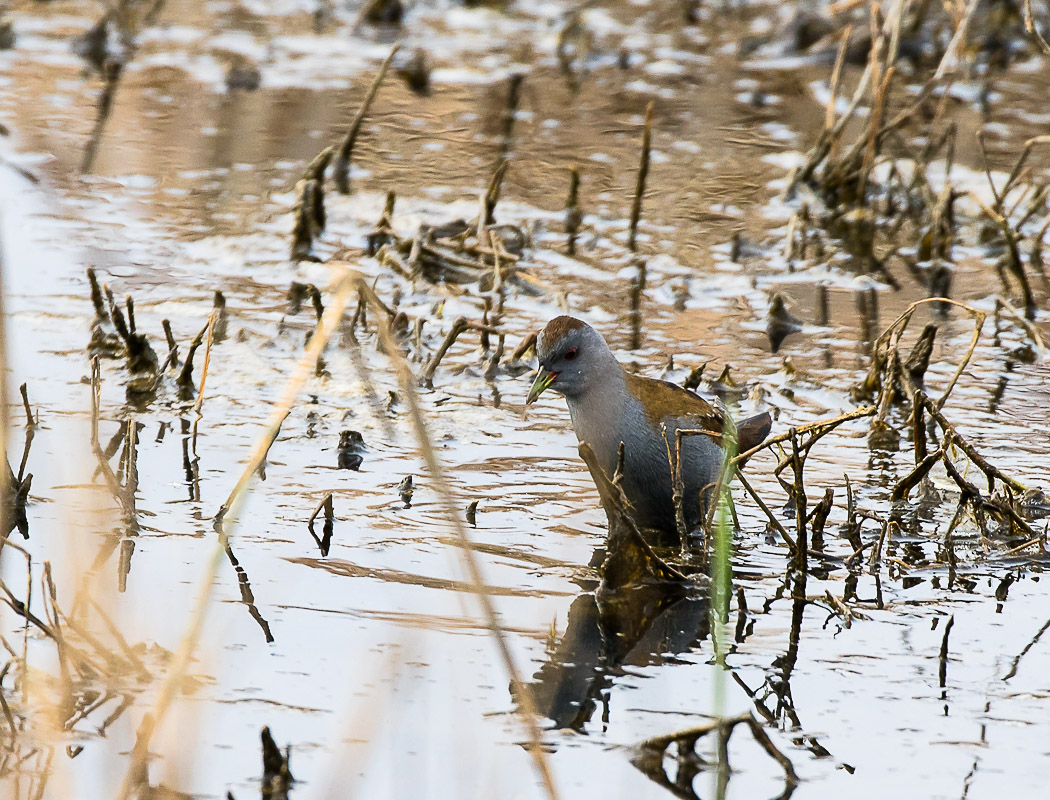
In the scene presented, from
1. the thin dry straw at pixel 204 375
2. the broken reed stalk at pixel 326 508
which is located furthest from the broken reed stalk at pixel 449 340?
the broken reed stalk at pixel 326 508

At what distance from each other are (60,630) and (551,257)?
13.8 feet

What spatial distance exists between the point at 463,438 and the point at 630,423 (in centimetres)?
88

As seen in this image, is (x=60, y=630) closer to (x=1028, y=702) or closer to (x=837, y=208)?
(x=1028, y=702)

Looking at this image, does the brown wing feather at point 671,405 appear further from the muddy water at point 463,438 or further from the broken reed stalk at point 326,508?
the broken reed stalk at point 326,508

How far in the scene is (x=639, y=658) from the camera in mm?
3803

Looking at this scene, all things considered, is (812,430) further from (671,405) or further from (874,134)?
(874,134)

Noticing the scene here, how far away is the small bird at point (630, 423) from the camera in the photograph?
15.1 feet

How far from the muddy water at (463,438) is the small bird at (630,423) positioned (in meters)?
0.19

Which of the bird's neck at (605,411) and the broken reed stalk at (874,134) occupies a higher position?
the broken reed stalk at (874,134)

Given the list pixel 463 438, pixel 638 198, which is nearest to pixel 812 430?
pixel 463 438

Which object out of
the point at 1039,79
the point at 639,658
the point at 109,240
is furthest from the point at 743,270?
the point at 1039,79

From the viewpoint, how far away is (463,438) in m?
5.34

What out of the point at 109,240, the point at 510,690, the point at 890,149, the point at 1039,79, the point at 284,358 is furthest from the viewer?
the point at 1039,79

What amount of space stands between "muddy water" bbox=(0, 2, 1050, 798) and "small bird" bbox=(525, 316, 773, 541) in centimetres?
19
